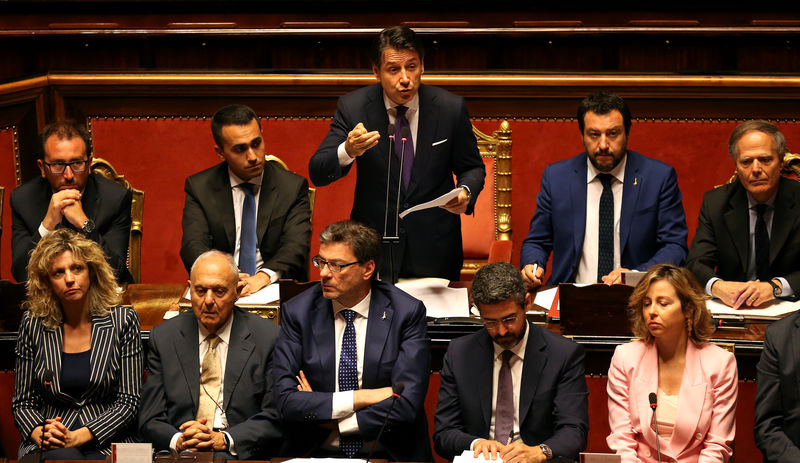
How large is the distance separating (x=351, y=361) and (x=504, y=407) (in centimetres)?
45

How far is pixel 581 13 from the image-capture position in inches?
223

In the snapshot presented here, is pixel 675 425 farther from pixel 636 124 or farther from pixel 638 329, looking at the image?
pixel 636 124

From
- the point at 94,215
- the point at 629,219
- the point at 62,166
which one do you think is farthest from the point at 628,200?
the point at 62,166

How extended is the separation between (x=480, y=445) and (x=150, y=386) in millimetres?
986

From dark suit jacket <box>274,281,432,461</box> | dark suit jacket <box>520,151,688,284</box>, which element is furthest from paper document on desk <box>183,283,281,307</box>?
dark suit jacket <box>520,151,688,284</box>

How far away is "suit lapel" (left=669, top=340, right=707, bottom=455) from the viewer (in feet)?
8.79

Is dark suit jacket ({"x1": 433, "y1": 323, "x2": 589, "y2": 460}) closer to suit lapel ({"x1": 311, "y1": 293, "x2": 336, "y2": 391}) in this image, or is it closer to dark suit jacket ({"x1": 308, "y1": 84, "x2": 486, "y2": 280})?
suit lapel ({"x1": 311, "y1": 293, "x2": 336, "y2": 391})

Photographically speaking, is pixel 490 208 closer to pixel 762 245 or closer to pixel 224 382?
pixel 762 245

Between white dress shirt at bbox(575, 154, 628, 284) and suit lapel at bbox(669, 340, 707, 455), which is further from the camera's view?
white dress shirt at bbox(575, 154, 628, 284)

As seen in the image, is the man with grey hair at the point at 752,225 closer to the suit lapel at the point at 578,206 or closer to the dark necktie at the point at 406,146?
the suit lapel at the point at 578,206

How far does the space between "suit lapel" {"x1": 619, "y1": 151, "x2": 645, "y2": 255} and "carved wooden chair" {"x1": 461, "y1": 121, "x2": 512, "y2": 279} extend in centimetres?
61

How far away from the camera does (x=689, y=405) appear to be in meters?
2.70

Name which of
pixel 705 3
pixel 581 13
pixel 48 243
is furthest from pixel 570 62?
pixel 48 243

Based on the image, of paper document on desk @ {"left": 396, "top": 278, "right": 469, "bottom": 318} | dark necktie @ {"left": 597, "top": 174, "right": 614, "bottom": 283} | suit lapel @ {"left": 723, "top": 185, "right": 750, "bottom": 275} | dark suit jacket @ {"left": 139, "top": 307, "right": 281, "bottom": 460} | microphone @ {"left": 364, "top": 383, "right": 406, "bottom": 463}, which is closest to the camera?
microphone @ {"left": 364, "top": 383, "right": 406, "bottom": 463}
